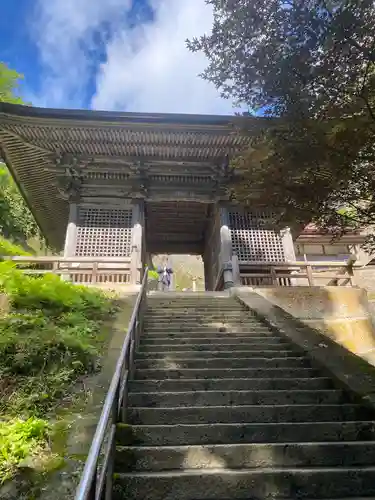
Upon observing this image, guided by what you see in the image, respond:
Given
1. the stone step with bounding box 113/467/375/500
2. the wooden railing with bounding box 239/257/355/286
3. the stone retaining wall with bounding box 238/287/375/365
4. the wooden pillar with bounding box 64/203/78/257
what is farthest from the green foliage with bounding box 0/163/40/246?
the stone step with bounding box 113/467/375/500

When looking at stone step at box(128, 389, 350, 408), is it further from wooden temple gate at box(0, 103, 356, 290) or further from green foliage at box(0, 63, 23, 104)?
green foliage at box(0, 63, 23, 104)

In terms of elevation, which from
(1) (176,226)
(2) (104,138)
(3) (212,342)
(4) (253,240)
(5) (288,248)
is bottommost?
(3) (212,342)

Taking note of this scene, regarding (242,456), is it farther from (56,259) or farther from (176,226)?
(176,226)

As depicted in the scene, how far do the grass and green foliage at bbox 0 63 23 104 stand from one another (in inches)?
667

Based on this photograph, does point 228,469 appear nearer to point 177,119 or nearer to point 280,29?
point 280,29

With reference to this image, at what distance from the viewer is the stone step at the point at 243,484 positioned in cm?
280

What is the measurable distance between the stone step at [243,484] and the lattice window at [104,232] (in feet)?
30.3

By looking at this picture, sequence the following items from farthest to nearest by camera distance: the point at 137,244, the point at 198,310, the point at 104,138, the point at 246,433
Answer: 1. the point at 137,244
2. the point at 104,138
3. the point at 198,310
4. the point at 246,433

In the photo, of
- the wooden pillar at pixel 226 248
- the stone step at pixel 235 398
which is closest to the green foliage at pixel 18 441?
the stone step at pixel 235 398

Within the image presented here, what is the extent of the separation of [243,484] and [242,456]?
293 mm

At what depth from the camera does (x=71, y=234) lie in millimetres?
11719

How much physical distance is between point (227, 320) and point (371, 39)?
5174 millimetres

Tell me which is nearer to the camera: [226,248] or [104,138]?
[104,138]

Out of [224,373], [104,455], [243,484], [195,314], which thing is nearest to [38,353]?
[104,455]
